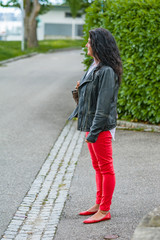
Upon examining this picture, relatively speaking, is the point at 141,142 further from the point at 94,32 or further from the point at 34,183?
the point at 94,32

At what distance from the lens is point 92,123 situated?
15.1ft

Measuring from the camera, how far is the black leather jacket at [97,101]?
4.45 metres

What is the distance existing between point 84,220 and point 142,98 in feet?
16.7

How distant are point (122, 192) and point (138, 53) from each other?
4.41 m

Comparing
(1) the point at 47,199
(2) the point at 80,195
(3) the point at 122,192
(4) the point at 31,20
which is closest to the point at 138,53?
(3) the point at 122,192

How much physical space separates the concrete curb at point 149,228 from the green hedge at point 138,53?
610 cm

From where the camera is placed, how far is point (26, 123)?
34.0 ft

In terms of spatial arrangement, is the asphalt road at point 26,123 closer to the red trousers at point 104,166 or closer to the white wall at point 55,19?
the red trousers at point 104,166

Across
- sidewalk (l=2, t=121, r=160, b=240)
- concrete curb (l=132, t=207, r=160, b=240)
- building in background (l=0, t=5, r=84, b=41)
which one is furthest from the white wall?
concrete curb (l=132, t=207, r=160, b=240)

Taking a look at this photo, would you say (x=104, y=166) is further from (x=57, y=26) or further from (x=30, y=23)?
(x=57, y=26)

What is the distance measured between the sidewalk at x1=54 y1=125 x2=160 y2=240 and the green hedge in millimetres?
1215

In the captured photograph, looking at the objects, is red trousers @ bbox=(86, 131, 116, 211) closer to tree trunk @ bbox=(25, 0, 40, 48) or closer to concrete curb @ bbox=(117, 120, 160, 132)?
concrete curb @ bbox=(117, 120, 160, 132)

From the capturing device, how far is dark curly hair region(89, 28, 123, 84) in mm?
4484

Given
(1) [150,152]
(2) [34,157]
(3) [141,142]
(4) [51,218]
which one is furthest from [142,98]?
(4) [51,218]
